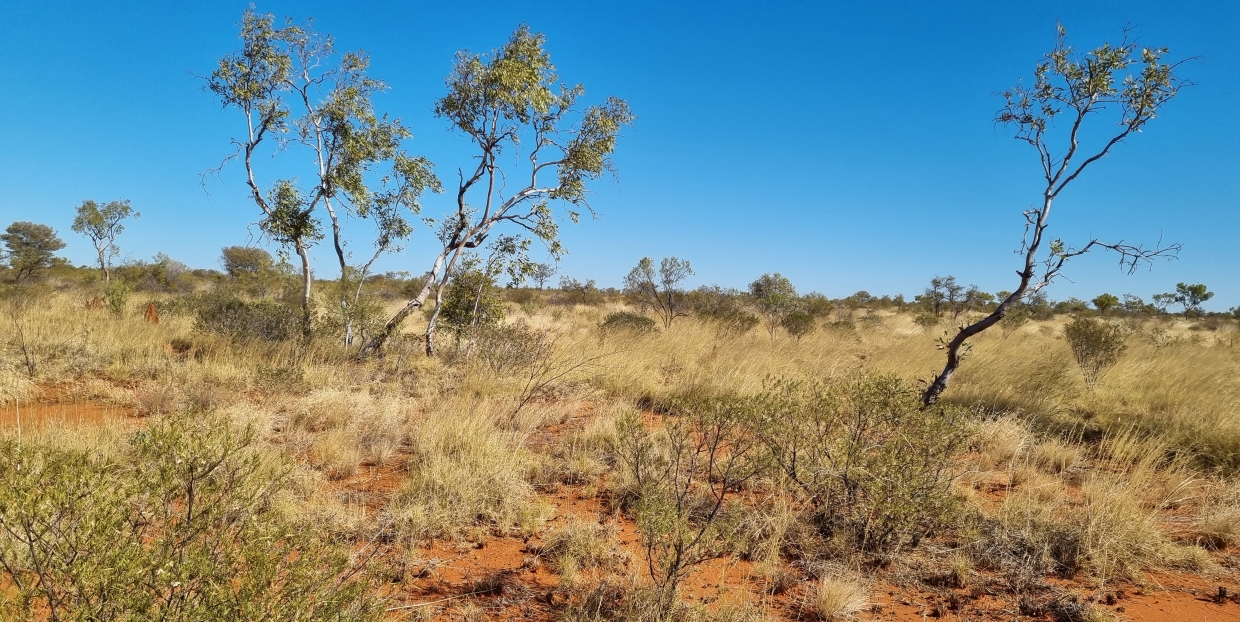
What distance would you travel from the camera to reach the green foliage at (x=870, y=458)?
10.9 ft

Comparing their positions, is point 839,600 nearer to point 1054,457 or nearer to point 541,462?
point 541,462

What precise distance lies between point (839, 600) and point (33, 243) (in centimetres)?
4160

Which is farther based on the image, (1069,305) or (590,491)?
(1069,305)

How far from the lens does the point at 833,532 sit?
3.60 m

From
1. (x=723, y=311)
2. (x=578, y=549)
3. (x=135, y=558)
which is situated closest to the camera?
(x=135, y=558)

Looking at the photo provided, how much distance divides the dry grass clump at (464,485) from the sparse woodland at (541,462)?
0.03 meters

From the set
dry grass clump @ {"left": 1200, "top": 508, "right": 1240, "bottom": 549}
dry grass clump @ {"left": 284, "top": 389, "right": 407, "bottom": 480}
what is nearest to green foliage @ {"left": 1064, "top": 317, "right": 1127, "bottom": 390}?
dry grass clump @ {"left": 1200, "top": 508, "right": 1240, "bottom": 549}

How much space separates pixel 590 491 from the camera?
14.1 feet

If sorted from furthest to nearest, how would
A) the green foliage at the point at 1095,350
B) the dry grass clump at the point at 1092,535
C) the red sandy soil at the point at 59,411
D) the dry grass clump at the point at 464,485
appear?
the green foliage at the point at 1095,350, the red sandy soil at the point at 59,411, the dry grass clump at the point at 464,485, the dry grass clump at the point at 1092,535

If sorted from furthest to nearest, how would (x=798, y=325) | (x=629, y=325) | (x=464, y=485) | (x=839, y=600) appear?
(x=798, y=325) → (x=629, y=325) → (x=464, y=485) → (x=839, y=600)

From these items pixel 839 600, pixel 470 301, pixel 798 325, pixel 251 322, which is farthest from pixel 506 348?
pixel 798 325

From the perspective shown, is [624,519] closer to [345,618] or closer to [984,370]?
[345,618]

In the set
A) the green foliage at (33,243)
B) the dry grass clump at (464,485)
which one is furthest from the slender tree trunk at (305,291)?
the green foliage at (33,243)

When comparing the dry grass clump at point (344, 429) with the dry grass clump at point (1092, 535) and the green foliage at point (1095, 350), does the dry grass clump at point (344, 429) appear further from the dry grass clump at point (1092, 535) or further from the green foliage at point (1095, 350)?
the green foliage at point (1095, 350)
